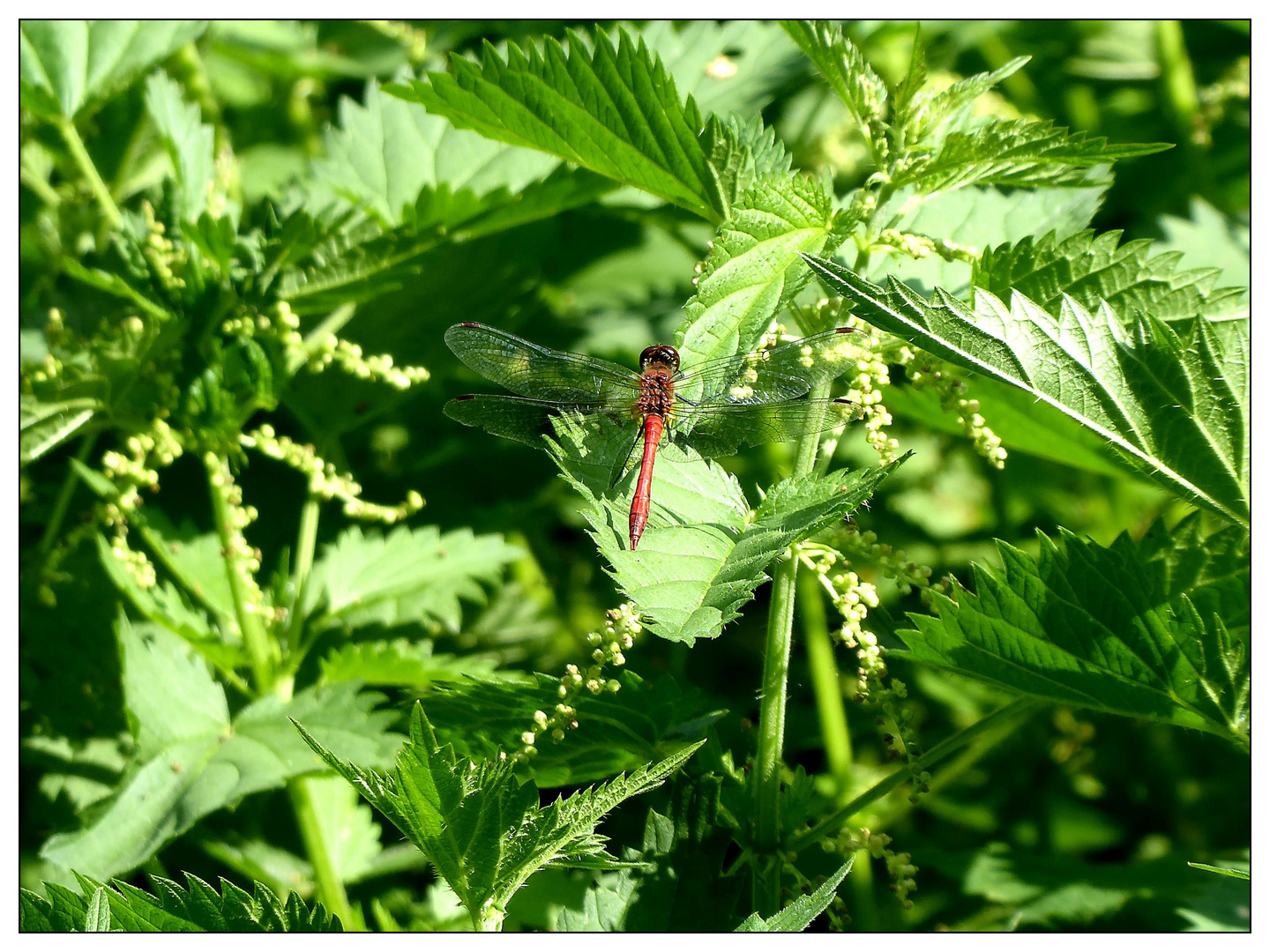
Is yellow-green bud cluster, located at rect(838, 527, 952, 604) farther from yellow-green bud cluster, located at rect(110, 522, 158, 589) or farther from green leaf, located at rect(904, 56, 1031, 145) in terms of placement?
yellow-green bud cluster, located at rect(110, 522, 158, 589)

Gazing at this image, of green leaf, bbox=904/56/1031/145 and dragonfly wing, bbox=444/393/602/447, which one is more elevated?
green leaf, bbox=904/56/1031/145

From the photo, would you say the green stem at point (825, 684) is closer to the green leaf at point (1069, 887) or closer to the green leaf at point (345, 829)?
the green leaf at point (1069, 887)

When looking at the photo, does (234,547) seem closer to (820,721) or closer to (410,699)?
(410,699)

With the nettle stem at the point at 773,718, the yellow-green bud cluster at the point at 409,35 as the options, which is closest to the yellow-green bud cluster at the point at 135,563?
the nettle stem at the point at 773,718

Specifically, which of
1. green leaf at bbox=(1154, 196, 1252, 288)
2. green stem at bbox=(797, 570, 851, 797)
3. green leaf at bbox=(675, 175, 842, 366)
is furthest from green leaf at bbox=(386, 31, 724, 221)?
green leaf at bbox=(1154, 196, 1252, 288)

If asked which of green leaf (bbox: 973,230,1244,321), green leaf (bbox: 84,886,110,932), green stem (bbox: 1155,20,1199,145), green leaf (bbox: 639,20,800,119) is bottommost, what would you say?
green leaf (bbox: 84,886,110,932)
